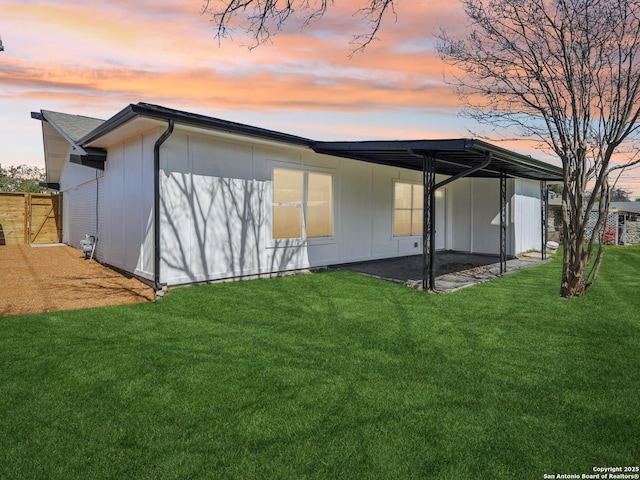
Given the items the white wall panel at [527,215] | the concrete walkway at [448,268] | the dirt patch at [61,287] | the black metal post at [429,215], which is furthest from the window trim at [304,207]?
the white wall panel at [527,215]

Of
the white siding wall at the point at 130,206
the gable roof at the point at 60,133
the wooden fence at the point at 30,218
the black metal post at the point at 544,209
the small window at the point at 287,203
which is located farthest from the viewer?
the wooden fence at the point at 30,218

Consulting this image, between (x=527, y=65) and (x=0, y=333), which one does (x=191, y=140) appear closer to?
(x=0, y=333)

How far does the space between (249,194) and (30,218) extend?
39.6ft

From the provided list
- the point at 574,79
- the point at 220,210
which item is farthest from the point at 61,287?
the point at 574,79

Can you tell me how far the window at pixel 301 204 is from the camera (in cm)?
804

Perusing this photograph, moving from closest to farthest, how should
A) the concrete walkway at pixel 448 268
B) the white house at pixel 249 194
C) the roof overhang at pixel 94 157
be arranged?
the white house at pixel 249 194 → the concrete walkway at pixel 448 268 → the roof overhang at pixel 94 157

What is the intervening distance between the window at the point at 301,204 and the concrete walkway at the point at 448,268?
106 centimetres

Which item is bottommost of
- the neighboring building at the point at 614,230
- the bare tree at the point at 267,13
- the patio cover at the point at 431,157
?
the neighboring building at the point at 614,230

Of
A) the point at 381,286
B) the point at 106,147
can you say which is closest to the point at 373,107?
the point at 381,286

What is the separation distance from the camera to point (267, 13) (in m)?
3.35

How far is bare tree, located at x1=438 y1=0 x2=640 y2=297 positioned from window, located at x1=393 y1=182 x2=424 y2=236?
3.96m

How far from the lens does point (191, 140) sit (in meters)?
6.61

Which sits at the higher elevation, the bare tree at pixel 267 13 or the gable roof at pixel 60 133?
the gable roof at pixel 60 133

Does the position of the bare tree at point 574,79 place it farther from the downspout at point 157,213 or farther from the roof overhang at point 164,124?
the downspout at point 157,213
